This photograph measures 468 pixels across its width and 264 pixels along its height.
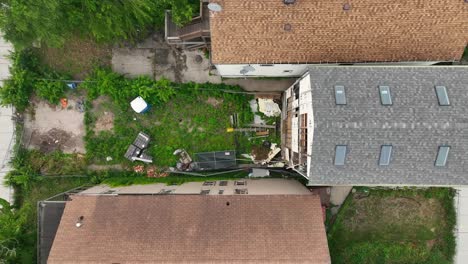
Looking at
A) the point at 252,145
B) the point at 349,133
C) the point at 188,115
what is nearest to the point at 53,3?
the point at 188,115

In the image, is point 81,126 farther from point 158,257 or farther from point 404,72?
point 404,72

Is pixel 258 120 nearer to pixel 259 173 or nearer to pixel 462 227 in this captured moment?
pixel 259 173

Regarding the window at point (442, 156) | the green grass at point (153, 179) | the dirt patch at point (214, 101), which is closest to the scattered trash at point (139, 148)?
the green grass at point (153, 179)

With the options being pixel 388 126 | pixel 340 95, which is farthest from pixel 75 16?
pixel 388 126

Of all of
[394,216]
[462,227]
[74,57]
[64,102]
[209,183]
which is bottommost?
[462,227]

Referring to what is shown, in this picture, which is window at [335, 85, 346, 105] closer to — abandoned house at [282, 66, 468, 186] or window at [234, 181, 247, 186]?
abandoned house at [282, 66, 468, 186]

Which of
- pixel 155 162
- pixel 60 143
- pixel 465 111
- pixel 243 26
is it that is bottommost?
pixel 155 162
